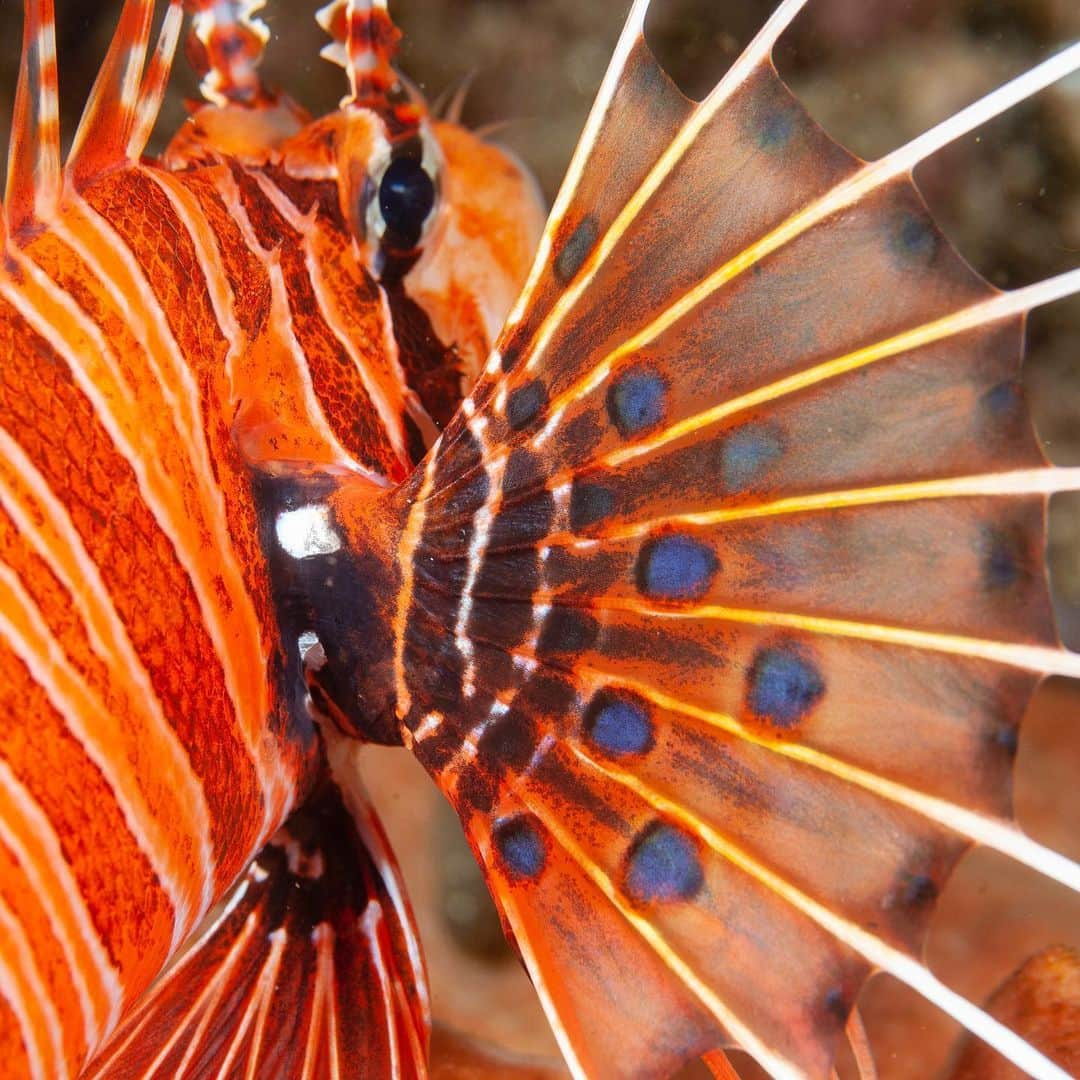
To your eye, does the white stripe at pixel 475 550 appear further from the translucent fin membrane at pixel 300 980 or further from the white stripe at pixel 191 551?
the translucent fin membrane at pixel 300 980

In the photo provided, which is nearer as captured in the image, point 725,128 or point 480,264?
point 725,128

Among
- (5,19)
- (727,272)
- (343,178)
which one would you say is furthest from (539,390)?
(5,19)

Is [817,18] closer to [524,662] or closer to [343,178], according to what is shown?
[343,178]

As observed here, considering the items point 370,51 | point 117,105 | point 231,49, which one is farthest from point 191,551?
point 231,49

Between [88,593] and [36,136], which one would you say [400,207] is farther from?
[88,593]

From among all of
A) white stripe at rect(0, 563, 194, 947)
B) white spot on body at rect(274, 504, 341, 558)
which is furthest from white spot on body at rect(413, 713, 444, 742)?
white stripe at rect(0, 563, 194, 947)

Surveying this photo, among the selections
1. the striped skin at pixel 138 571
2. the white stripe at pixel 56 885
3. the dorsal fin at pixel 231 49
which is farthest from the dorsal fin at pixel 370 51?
the white stripe at pixel 56 885
